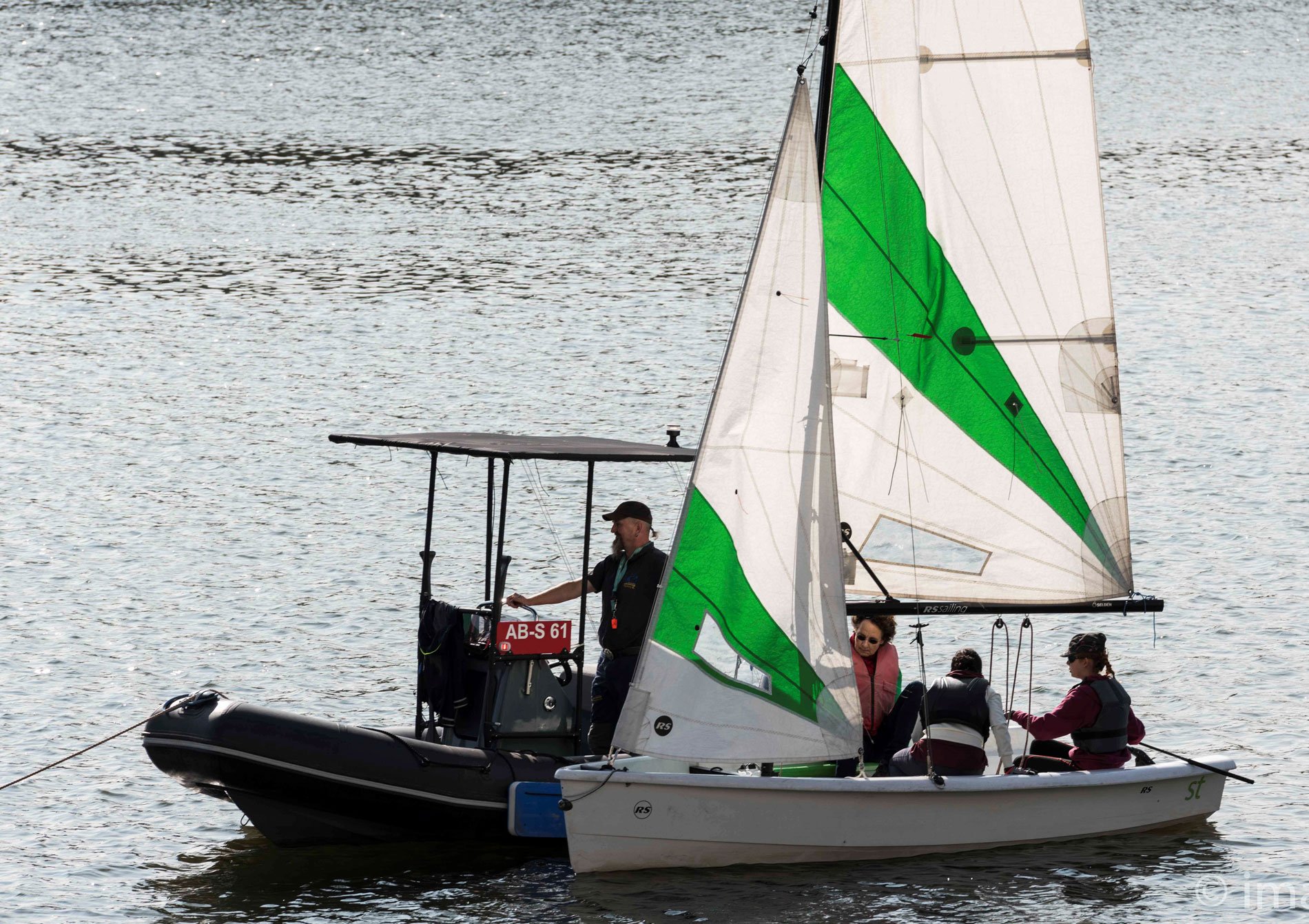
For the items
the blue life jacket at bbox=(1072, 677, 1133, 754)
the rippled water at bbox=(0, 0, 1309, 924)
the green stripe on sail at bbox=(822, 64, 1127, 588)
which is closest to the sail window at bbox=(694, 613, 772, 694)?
the rippled water at bbox=(0, 0, 1309, 924)

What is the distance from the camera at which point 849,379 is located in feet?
50.2

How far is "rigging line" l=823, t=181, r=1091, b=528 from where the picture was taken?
1523 centimetres

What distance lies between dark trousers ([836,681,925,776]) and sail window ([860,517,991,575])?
0.98 m

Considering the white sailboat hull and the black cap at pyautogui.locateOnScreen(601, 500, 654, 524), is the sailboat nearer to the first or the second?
the white sailboat hull

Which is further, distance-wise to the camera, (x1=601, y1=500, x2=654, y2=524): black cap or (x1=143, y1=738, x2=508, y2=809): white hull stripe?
(x1=601, y1=500, x2=654, y2=524): black cap

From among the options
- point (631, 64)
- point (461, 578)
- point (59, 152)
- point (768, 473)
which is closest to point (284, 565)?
point (461, 578)

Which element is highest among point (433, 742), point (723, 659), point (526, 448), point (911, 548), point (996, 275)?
point (996, 275)

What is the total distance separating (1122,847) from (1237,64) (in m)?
58.1

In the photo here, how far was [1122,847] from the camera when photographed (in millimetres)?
15758

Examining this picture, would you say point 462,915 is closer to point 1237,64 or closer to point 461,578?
point 461,578

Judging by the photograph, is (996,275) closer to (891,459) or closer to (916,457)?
(916,457)

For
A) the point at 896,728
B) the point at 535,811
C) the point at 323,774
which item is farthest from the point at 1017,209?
the point at 323,774

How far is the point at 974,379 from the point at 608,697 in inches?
150

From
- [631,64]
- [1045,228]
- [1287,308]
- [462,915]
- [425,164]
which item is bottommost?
[462,915]
